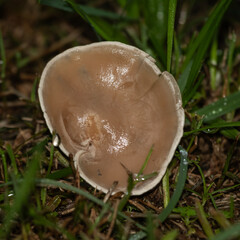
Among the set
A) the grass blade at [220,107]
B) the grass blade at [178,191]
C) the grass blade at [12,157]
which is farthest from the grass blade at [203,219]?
the grass blade at [12,157]

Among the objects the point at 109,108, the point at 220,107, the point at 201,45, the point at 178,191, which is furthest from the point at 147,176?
the point at 201,45

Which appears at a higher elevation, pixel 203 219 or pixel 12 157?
pixel 203 219

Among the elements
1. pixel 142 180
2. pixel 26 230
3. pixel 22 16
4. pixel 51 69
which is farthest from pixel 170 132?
pixel 22 16

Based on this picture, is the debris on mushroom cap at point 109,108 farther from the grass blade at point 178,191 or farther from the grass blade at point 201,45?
the grass blade at point 201,45

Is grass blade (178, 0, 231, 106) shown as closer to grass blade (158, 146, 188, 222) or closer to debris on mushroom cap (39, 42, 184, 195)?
debris on mushroom cap (39, 42, 184, 195)

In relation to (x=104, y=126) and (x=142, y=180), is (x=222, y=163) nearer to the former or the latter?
(x=142, y=180)

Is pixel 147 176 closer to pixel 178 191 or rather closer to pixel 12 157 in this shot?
pixel 178 191
